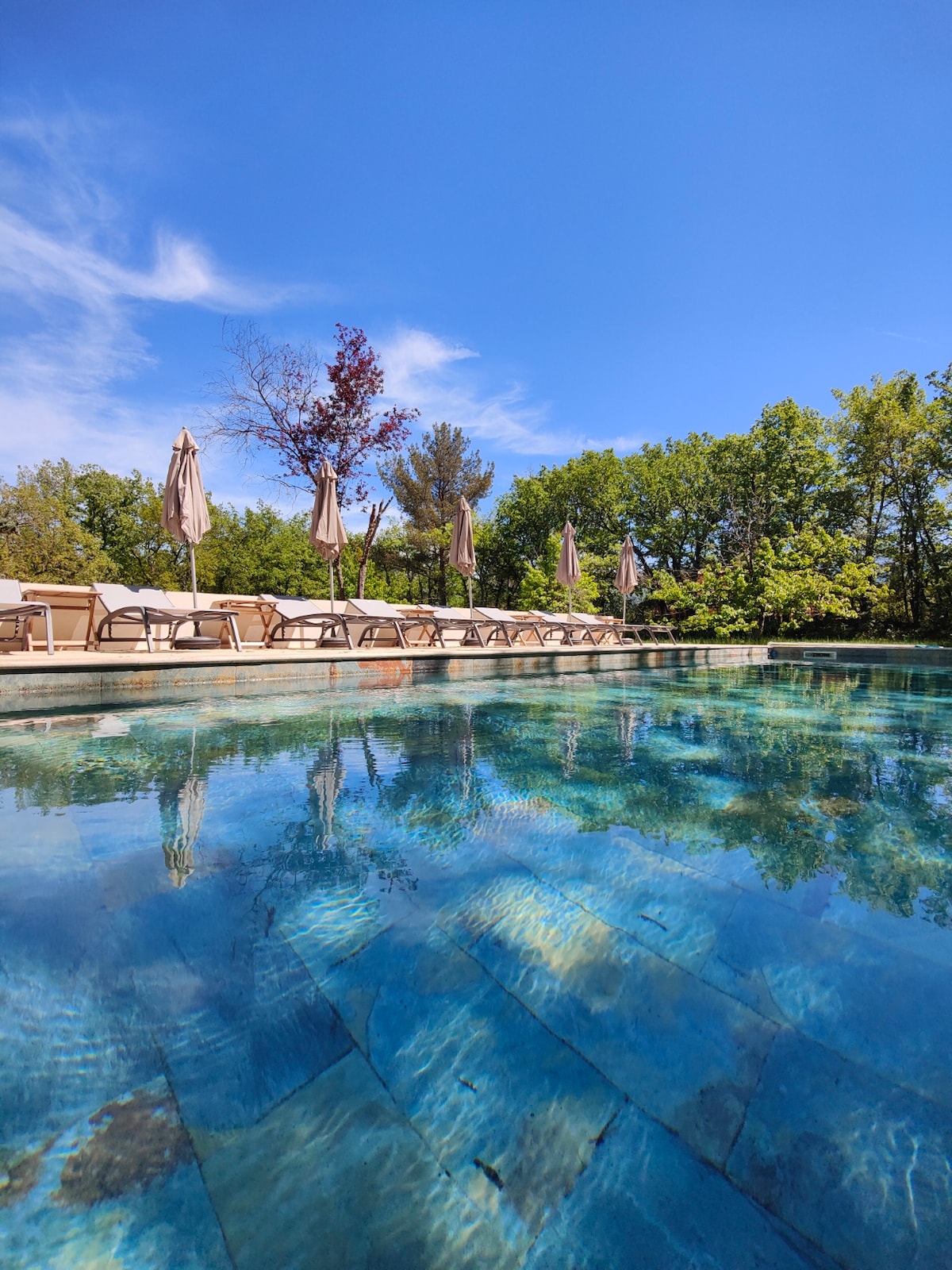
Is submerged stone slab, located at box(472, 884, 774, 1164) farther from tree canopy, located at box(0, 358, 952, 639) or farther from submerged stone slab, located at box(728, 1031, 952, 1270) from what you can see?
tree canopy, located at box(0, 358, 952, 639)

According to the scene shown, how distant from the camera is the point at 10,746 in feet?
11.7

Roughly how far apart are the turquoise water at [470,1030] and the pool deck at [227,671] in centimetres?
258

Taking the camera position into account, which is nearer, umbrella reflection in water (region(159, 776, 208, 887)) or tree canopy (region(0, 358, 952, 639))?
umbrella reflection in water (region(159, 776, 208, 887))

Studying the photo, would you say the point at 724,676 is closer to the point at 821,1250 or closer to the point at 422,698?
the point at 422,698

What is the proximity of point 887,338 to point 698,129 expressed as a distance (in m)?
15.0

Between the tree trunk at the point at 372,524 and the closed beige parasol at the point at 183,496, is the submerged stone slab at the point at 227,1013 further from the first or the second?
the tree trunk at the point at 372,524

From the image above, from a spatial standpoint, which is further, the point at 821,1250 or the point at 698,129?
the point at 698,129

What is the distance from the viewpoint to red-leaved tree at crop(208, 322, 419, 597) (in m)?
14.4

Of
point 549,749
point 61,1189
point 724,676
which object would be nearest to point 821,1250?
point 61,1189

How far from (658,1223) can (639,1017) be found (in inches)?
17.9

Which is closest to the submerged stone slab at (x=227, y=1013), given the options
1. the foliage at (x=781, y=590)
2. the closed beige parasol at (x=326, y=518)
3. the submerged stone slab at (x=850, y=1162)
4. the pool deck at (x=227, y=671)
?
the submerged stone slab at (x=850, y=1162)

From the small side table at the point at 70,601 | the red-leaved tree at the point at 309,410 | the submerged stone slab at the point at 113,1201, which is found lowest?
the submerged stone slab at the point at 113,1201

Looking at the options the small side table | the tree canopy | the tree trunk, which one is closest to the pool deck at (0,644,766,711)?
the small side table

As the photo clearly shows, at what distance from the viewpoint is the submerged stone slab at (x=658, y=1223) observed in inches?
30.8
